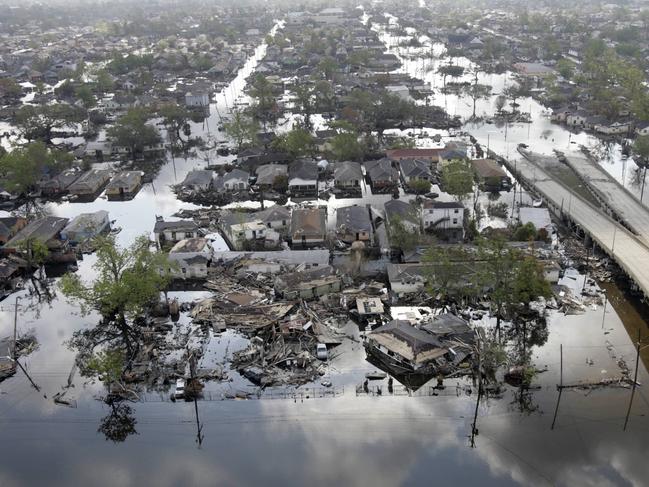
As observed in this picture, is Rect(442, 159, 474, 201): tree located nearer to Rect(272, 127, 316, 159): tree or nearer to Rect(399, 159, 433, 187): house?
Rect(399, 159, 433, 187): house

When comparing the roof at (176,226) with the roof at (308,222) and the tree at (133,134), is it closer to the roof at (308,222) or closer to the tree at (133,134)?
the roof at (308,222)

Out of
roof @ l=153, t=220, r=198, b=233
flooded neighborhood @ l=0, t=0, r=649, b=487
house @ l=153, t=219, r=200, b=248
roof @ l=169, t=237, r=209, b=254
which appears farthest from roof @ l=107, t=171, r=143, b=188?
roof @ l=169, t=237, r=209, b=254

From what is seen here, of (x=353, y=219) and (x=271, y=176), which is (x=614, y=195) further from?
(x=271, y=176)

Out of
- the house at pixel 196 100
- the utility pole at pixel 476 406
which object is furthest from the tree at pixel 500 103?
the utility pole at pixel 476 406

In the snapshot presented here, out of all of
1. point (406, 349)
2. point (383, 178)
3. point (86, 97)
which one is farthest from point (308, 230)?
point (86, 97)

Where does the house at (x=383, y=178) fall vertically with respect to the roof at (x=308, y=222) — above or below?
below
